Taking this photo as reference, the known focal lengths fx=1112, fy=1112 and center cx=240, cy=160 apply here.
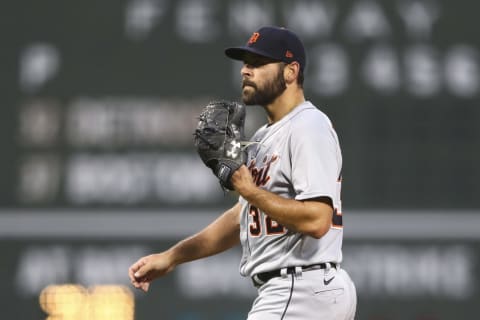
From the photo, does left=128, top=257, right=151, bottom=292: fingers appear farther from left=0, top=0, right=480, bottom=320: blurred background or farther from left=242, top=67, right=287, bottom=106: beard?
left=0, top=0, right=480, bottom=320: blurred background

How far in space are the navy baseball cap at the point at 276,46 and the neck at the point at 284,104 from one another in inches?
3.5

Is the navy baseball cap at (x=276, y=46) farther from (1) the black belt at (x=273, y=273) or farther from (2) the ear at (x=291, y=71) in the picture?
(1) the black belt at (x=273, y=273)

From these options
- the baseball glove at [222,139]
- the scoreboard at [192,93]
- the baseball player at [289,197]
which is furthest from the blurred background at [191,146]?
the baseball glove at [222,139]

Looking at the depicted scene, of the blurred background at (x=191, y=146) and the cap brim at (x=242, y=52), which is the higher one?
the cap brim at (x=242, y=52)

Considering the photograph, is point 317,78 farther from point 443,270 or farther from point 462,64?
point 443,270

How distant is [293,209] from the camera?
3.16 metres

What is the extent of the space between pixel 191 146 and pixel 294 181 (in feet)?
12.4

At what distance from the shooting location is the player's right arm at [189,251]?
362 centimetres

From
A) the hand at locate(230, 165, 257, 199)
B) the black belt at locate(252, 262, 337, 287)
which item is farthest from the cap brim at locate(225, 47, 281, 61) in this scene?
the black belt at locate(252, 262, 337, 287)

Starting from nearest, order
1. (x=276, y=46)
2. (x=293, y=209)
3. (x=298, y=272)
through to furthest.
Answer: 1. (x=293, y=209)
2. (x=298, y=272)
3. (x=276, y=46)

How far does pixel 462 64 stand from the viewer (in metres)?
7.24

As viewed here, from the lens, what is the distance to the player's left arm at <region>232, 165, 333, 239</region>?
3156mm

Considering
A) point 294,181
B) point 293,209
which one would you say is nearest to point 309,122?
point 294,181

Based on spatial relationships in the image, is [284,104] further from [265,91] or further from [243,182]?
[243,182]
